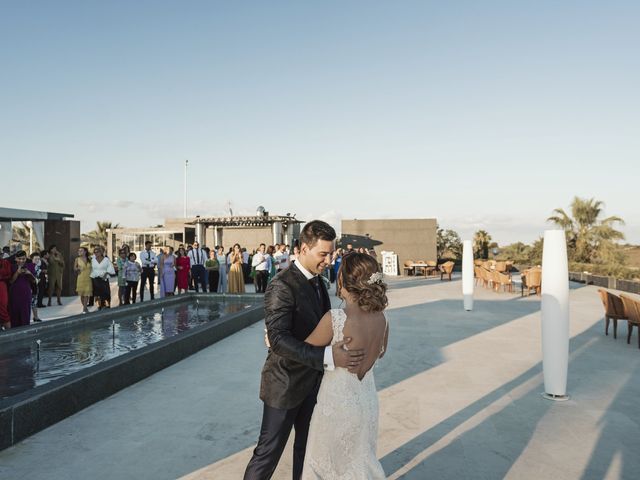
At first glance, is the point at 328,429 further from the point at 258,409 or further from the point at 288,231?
the point at 288,231

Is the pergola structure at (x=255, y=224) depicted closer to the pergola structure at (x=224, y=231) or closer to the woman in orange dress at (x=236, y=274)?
the pergola structure at (x=224, y=231)

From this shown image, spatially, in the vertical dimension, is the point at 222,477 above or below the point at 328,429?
below

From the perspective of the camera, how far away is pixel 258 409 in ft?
13.9

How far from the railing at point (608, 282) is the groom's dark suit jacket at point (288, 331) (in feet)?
54.3

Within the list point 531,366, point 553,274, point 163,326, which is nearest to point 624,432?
point 553,274

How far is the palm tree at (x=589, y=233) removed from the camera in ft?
84.3

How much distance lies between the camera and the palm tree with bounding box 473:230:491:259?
31203 millimetres

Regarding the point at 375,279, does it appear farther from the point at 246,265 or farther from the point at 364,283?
the point at 246,265

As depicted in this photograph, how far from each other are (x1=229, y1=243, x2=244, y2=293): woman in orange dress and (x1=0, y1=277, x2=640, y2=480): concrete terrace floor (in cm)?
691

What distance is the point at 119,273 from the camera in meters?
11.3

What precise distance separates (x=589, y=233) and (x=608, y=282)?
35.9ft

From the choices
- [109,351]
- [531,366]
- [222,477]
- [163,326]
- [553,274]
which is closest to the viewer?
[222,477]

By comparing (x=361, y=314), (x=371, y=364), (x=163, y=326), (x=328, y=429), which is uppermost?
(x=361, y=314)

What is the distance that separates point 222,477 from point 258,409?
50.5 inches
